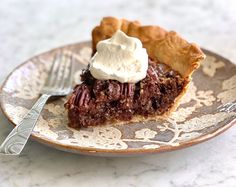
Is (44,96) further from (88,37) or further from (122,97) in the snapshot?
(88,37)

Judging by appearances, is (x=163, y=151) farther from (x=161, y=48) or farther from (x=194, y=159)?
(x=161, y=48)

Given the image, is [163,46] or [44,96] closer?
[44,96]

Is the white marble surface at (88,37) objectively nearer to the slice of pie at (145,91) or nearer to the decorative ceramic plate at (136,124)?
the decorative ceramic plate at (136,124)

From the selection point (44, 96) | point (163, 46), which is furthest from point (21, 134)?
point (163, 46)

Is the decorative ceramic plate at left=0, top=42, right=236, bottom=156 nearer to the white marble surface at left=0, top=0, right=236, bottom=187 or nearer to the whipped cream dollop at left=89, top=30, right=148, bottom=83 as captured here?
the white marble surface at left=0, top=0, right=236, bottom=187

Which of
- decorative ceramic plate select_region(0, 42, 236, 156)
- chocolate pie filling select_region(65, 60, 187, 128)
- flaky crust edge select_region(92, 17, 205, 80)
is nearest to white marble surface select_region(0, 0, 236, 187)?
decorative ceramic plate select_region(0, 42, 236, 156)

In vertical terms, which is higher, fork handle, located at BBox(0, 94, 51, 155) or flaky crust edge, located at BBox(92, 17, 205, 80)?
flaky crust edge, located at BBox(92, 17, 205, 80)

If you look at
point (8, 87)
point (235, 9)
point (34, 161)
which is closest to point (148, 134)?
point (34, 161)
